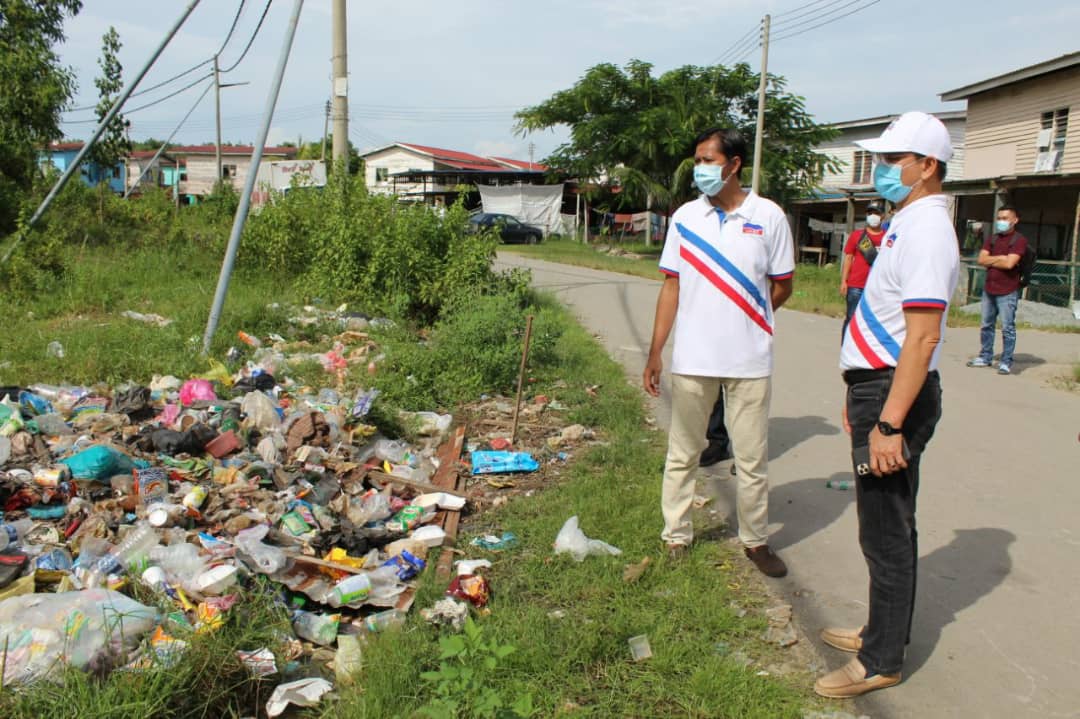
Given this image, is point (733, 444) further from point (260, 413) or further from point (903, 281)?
point (260, 413)

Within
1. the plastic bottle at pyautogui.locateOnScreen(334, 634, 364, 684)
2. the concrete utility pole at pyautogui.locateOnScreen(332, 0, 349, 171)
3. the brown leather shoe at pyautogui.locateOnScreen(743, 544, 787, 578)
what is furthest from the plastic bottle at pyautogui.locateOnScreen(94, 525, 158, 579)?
the concrete utility pole at pyautogui.locateOnScreen(332, 0, 349, 171)

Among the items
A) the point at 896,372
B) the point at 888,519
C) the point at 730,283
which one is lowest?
the point at 888,519

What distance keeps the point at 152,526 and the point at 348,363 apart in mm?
3775

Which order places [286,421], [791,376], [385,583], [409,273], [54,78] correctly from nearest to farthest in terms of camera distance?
[385,583] < [286,421] < [791,376] < [409,273] < [54,78]

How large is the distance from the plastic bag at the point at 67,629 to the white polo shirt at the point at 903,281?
289cm

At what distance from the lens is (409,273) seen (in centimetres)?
1030

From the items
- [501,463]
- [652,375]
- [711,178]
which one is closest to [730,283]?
[711,178]

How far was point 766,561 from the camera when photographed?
4168 mm

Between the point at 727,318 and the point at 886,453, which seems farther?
the point at 727,318

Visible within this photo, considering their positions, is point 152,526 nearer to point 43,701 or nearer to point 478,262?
point 43,701

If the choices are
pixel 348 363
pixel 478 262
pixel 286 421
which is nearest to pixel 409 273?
pixel 478 262

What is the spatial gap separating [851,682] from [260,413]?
4351 mm

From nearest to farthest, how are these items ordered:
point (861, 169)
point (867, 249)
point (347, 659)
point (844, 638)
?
1. point (347, 659)
2. point (844, 638)
3. point (867, 249)
4. point (861, 169)

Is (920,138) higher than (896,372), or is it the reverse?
(920,138)
